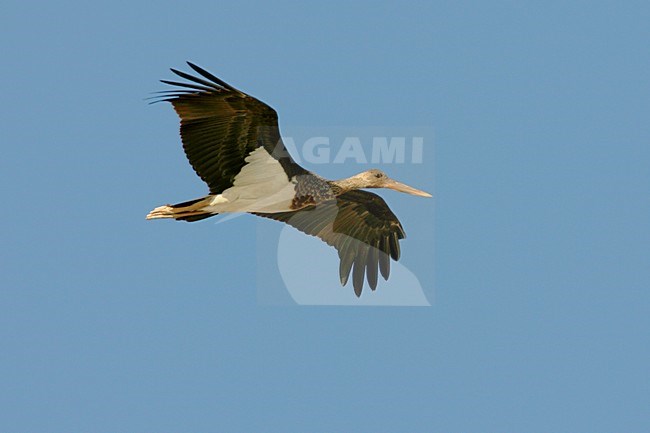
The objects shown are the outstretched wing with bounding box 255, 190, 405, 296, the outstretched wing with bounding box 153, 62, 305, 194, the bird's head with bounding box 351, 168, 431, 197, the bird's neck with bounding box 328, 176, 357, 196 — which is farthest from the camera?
the outstretched wing with bounding box 255, 190, 405, 296

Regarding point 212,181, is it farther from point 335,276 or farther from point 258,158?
point 335,276

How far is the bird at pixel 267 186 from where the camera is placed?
59.0ft

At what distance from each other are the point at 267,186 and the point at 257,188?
0.41 ft

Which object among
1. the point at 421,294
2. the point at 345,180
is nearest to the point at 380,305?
the point at 421,294

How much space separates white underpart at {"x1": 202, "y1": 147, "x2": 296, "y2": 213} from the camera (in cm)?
1869

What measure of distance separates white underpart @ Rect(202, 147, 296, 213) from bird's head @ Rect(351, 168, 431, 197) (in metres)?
1.06

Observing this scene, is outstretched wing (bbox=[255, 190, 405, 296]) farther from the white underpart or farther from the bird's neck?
the white underpart

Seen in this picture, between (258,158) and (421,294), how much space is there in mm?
3046

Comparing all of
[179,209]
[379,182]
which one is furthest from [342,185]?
[179,209]

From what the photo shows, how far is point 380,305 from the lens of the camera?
20.3m

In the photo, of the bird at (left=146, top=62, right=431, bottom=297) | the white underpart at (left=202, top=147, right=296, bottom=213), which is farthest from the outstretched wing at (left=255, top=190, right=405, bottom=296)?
the white underpart at (left=202, top=147, right=296, bottom=213)

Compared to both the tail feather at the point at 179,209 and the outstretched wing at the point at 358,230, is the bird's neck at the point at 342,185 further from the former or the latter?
the tail feather at the point at 179,209

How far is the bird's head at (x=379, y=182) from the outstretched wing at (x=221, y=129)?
3.48ft

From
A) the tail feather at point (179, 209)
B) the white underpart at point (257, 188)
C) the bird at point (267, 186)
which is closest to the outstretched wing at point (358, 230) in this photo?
the bird at point (267, 186)
